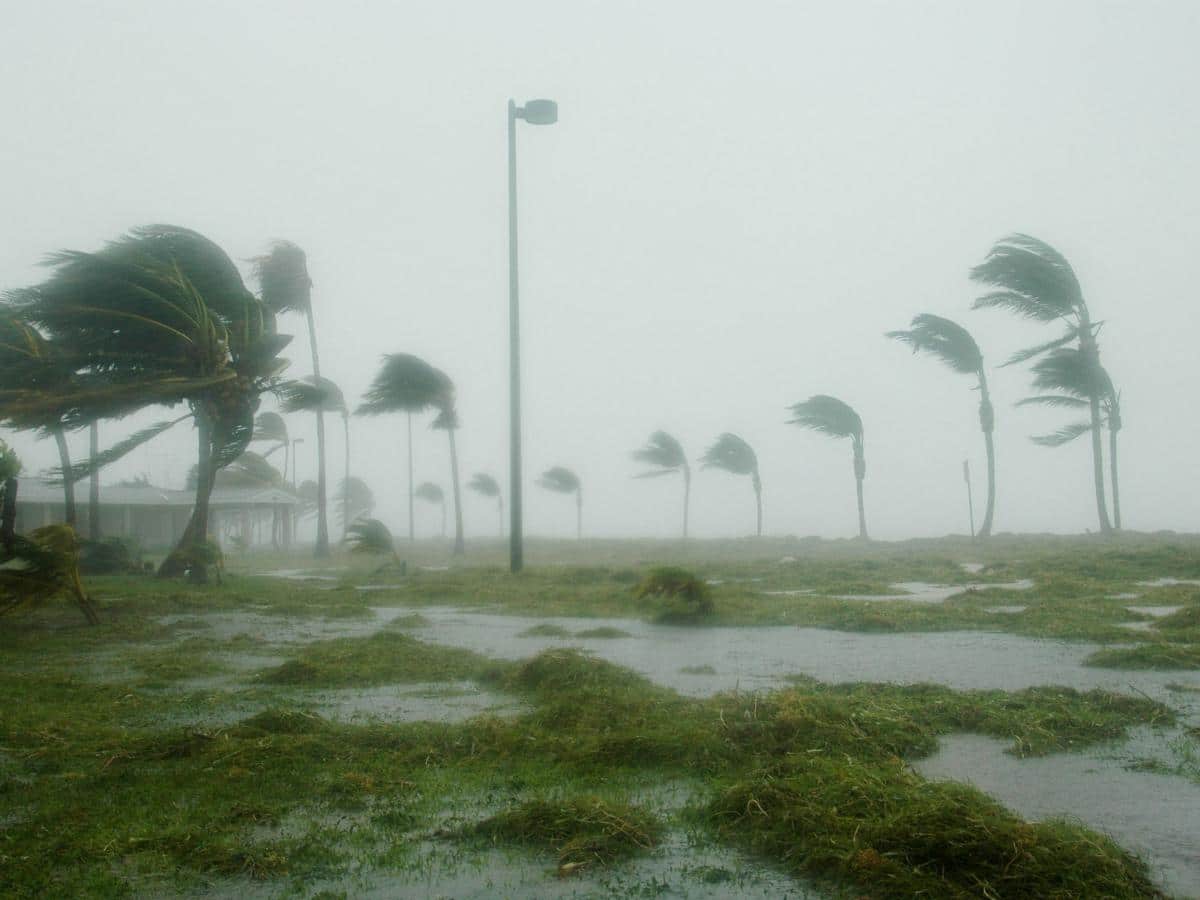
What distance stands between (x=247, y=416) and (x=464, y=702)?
13802mm

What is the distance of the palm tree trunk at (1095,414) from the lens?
1116 inches

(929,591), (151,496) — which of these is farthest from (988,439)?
(151,496)

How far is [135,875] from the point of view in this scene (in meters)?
3.37

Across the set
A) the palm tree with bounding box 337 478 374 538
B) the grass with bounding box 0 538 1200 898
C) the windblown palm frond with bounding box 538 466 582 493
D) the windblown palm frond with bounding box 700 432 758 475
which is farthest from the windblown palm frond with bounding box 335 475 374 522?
the grass with bounding box 0 538 1200 898

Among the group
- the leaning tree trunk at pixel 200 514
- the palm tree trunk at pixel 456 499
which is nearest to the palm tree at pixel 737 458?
the palm tree trunk at pixel 456 499

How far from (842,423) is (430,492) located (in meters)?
59.3

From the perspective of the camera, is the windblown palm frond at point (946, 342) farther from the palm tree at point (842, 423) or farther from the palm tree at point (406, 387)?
the palm tree at point (406, 387)

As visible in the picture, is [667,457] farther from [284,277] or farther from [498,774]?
[498,774]

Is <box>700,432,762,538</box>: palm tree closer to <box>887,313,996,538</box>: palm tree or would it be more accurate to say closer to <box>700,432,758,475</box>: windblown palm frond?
<box>700,432,758,475</box>: windblown palm frond

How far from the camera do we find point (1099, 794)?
4.18 meters

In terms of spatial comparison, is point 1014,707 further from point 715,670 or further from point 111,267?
point 111,267

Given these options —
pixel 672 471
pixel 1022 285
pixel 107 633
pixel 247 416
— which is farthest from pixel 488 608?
pixel 672 471

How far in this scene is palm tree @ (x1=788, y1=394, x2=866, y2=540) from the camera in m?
40.7

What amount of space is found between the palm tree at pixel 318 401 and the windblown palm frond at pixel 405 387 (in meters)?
1.89
